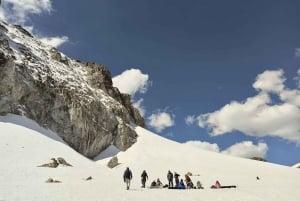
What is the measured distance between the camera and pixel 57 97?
7225 cm

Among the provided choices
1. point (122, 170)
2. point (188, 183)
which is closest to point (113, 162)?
point (122, 170)

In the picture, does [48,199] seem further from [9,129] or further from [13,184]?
[9,129]

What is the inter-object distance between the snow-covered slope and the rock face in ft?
13.9

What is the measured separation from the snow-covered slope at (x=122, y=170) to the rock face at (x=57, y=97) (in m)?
4.23

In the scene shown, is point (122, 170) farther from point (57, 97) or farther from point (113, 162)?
point (57, 97)

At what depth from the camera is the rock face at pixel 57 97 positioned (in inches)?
2507

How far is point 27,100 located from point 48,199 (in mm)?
49022

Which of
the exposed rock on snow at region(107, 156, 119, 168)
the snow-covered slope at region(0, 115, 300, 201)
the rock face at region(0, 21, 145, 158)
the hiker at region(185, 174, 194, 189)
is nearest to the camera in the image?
the snow-covered slope at region(0, 115, 300, 201)

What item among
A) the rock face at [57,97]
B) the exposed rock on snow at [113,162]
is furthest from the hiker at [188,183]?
the rock face at [57,97]

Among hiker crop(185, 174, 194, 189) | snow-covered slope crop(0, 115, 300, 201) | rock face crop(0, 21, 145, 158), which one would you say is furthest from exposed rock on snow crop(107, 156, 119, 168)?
hiker crop(185, 174, 194, 189)

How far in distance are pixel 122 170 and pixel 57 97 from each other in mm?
29419

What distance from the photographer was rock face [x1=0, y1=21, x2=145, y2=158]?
63688 millimetres

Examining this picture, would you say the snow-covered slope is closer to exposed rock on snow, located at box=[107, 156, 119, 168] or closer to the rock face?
exposed rock on snow, located at box=[107, 156, 119, 168]

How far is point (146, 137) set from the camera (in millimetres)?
85938
